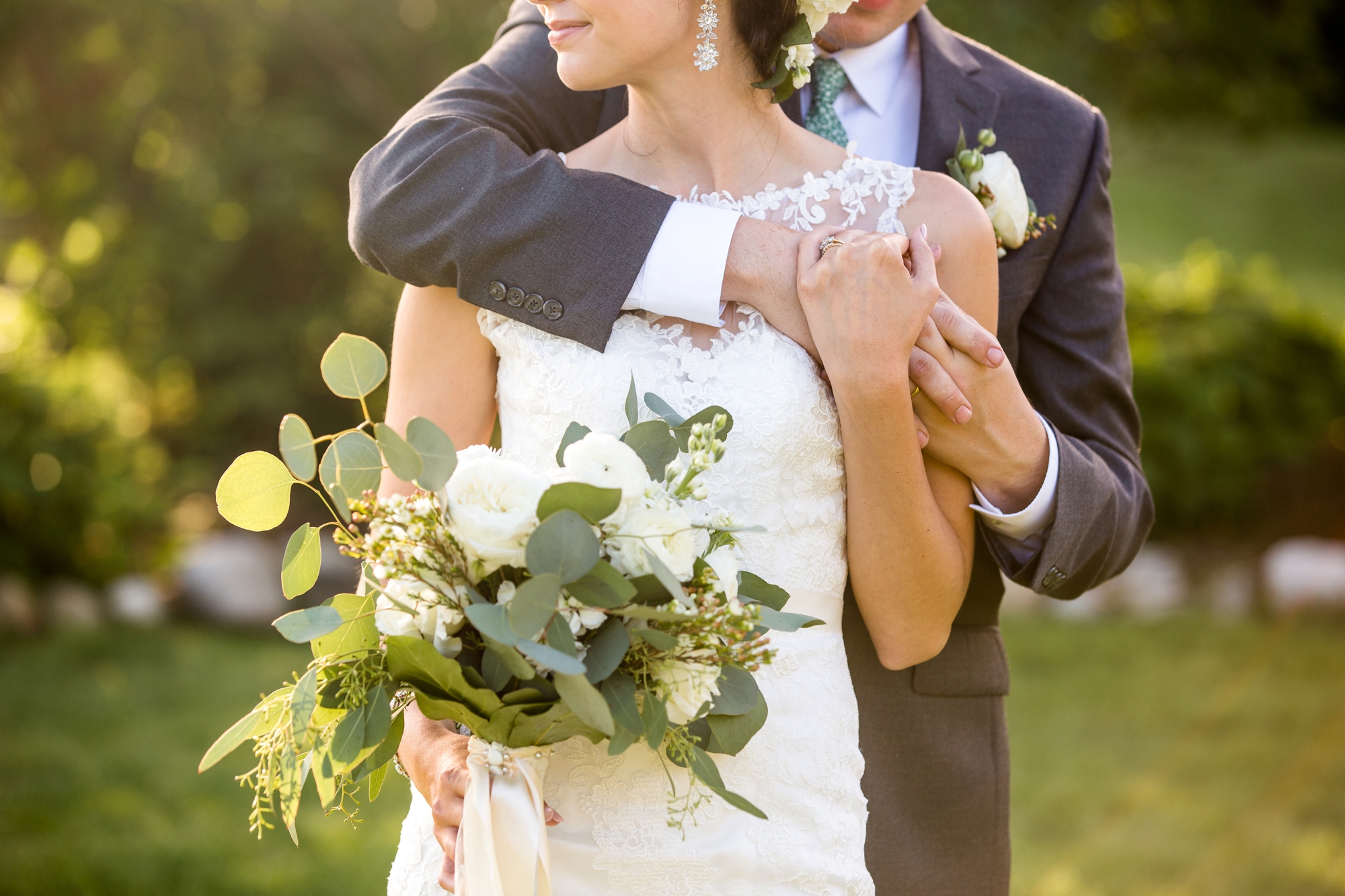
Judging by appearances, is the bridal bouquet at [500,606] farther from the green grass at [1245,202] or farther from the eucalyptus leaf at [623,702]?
the green grass at [1245,202]

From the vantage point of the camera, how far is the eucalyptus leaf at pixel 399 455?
59.3 inches

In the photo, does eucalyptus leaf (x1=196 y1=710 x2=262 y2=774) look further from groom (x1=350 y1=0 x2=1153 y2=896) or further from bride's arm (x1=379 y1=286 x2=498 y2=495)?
bride's arm (x1=379 y1=286 x2=498 y2=495)

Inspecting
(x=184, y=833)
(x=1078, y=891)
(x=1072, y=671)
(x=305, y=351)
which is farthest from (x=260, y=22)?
(x=1078, y=891)

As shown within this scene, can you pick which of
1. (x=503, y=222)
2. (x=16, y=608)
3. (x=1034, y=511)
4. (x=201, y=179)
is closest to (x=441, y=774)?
(x=503, y=222)

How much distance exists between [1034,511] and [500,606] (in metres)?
1.00

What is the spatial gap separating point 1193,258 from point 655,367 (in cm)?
834

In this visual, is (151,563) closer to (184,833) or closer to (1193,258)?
(184,833)

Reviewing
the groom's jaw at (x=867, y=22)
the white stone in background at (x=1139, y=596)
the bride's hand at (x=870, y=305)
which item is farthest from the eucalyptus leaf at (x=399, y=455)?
the white stone in background at (x=1139, y=596)

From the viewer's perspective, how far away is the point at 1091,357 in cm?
238

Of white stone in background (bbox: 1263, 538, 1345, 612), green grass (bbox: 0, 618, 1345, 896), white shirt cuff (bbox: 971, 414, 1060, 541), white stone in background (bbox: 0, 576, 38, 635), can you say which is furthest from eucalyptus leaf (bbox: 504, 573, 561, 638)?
white stone in background (bbox: 1263, 538, 1345, 612)

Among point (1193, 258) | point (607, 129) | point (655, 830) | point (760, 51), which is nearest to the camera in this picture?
point (655, 830)

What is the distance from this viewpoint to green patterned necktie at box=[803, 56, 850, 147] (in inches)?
99.7

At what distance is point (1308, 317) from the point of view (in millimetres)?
8219

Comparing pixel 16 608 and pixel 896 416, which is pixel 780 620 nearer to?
pixel 896 416
